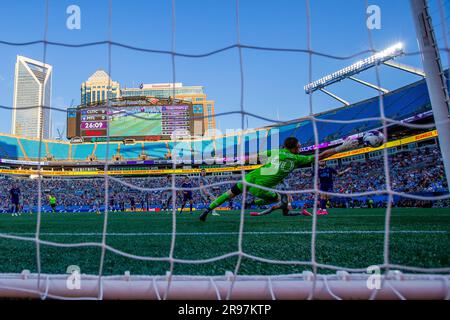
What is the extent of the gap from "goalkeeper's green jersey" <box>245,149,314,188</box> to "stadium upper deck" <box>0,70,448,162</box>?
14439 mm

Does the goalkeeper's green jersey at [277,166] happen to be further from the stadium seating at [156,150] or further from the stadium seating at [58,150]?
the stadium seating at [58,150]

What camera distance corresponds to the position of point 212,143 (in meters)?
30.4

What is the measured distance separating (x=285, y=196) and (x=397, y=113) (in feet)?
51.3

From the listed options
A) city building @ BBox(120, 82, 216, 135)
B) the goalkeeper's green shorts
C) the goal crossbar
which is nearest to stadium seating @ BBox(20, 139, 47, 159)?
city building @ BBox(120, 82, 216, 135)

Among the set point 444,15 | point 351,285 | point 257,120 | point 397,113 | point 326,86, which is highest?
point 326,86

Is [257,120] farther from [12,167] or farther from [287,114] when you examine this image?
[12,167]

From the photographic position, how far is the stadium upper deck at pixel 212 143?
67.8 ft

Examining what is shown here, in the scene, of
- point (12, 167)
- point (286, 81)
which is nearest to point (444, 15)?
point (286, 81)

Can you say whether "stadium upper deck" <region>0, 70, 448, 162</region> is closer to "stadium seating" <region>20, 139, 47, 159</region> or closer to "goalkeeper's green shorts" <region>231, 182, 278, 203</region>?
"stadium seating" <region>20, 139, 47, 159</region>

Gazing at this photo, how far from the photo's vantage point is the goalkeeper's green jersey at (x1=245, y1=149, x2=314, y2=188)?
5.08 metres

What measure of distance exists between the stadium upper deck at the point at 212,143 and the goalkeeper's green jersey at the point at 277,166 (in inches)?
568

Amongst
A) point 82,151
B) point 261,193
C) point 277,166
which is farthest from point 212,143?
point 277,166

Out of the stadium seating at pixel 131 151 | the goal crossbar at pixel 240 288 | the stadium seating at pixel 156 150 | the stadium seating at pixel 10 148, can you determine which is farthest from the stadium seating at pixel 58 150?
the goal crossbar at pixel 240 288
